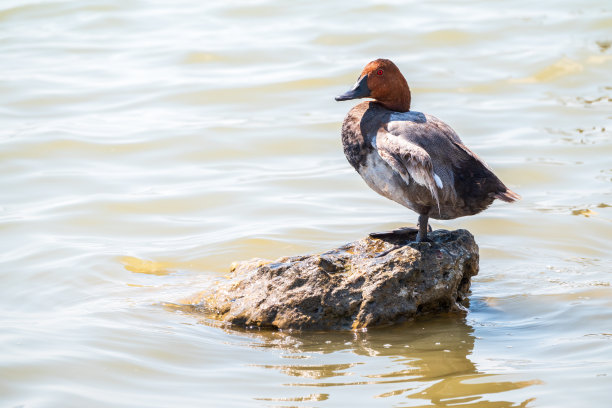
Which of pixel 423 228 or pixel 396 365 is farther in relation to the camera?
pixel 423 228

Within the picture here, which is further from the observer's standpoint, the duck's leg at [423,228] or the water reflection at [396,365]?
the duck's leg at [423,228]

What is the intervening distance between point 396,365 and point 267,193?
3.97m

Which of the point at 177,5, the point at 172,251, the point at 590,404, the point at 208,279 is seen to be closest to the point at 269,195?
the point at 172,251

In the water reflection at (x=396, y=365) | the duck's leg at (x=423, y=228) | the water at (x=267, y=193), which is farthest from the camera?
the duck's leg at (x=423, y=228)

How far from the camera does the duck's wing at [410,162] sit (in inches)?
195

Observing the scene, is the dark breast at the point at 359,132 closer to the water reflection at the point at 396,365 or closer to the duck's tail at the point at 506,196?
the duck's tail at the point at 506,196

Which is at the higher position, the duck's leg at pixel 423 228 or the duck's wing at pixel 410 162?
the duck's wing at pixel 410 162

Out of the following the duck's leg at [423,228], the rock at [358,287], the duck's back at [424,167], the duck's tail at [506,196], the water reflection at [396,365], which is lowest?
the water reflection at [396,365]

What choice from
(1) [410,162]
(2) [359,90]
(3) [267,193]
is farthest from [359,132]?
(3) [267,193]

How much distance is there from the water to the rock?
0.13 metres

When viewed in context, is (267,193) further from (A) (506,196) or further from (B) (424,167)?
(A) (506,196)

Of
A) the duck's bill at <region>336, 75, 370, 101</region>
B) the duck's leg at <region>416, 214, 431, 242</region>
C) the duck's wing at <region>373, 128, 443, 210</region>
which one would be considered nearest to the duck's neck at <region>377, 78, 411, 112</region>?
the duck's bill at <region>336, 75, 370, 101</region>

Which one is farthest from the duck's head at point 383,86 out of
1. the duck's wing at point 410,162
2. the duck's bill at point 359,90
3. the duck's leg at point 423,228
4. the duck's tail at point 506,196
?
the duck's tail at point 506,196

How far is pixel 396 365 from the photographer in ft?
15.2
